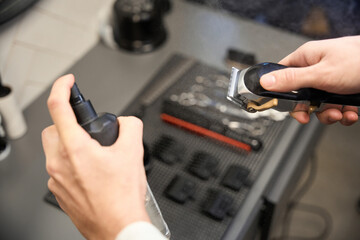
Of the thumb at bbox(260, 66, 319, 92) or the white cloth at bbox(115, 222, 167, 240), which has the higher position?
the thumb at bbox(260, 66, 319, 92)

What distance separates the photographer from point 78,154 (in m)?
0.48

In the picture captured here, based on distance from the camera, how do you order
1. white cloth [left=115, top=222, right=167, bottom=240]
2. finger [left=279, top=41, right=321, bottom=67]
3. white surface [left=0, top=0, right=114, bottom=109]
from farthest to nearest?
white surface [left=0, top=0, right=114, bottom=109], finger [left=279, top=41, right=321, bottom=67], white cloth [left=115, top=222, right=167, bottom=240]

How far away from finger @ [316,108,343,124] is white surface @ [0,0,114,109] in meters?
0.63

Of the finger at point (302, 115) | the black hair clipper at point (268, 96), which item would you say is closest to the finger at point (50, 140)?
the black hair clipper at point (268, 96)

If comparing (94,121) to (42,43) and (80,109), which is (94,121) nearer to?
(80,109)

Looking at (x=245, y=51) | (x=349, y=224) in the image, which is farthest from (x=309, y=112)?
(x=349, y=224)

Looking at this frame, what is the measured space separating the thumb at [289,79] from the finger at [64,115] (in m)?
0.24

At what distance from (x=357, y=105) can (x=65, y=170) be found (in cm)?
39

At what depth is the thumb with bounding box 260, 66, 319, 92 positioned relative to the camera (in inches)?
20.6

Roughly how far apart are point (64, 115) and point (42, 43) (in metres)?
0.57

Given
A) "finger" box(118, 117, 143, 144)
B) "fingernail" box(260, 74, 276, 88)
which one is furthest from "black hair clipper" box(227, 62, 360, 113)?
"finger" box(118, 117, 143, 144)

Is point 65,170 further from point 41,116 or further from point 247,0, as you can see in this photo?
point 247,0

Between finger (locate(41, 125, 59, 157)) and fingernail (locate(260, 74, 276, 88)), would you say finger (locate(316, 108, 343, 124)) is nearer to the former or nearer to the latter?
Answer: fingernail (locate(260, 74, 276, 88))

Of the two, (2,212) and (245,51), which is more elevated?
(245,51)
